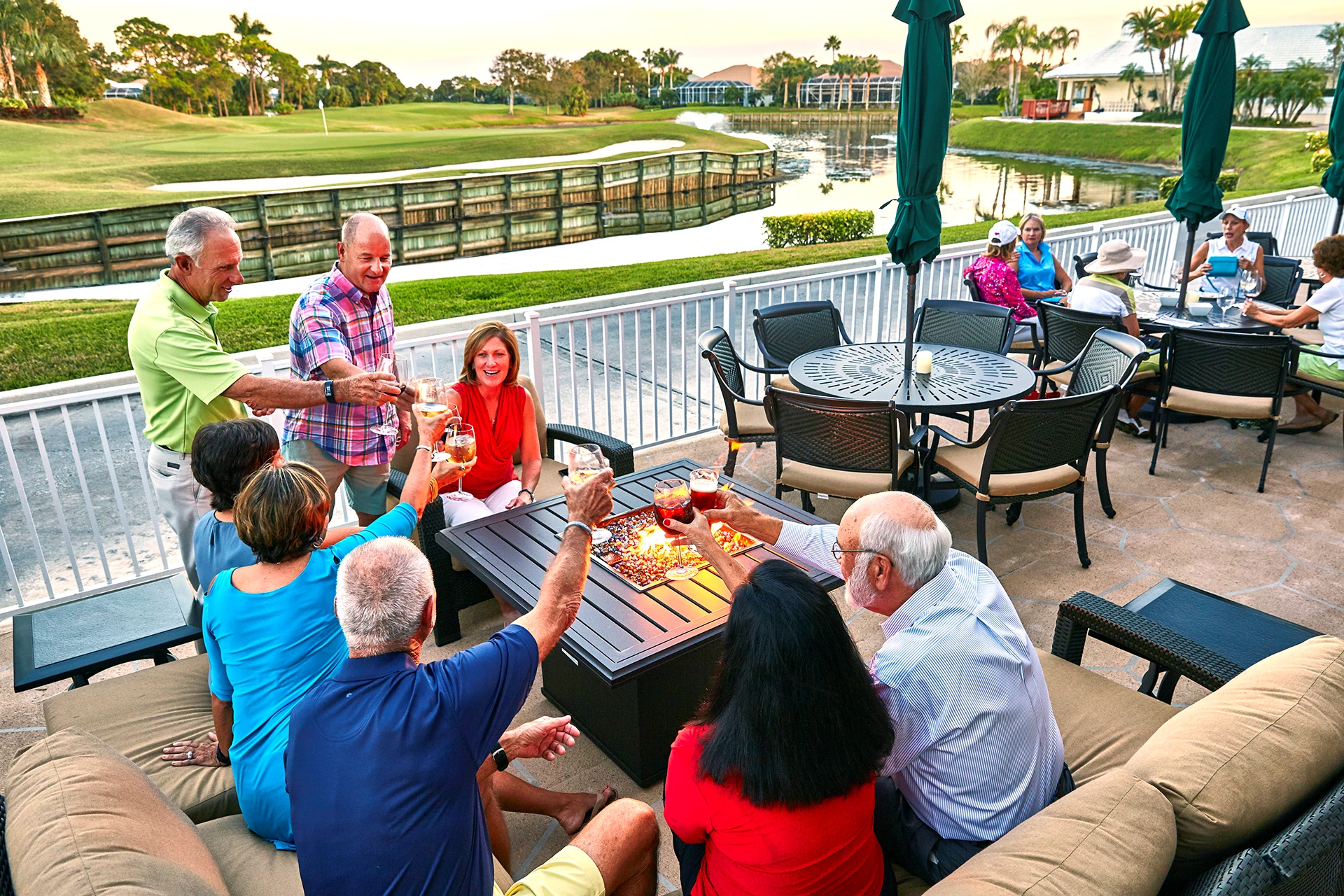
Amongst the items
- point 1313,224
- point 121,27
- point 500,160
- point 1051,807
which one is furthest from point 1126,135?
point 1051,807

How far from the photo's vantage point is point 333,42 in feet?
85.3

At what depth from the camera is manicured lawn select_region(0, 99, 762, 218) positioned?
20641mm

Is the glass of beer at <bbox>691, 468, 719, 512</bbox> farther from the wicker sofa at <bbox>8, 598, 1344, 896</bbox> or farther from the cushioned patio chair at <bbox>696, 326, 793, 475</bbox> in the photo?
the cushioned patio chair at <bbox>696, 326, 793, 475</bbox>

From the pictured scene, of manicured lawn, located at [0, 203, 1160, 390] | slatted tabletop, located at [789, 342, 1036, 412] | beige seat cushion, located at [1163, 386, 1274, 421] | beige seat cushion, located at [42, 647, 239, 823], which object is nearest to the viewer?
beige seat cushion, located at [42, 647, 239, 823]

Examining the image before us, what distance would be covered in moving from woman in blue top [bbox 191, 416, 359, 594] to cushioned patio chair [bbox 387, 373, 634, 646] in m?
0.87

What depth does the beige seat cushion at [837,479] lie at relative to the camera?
4230 mm

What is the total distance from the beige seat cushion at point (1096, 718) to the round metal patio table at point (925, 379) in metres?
1.84

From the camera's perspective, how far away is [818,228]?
23.9 metres

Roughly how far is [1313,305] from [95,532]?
23.9 feet

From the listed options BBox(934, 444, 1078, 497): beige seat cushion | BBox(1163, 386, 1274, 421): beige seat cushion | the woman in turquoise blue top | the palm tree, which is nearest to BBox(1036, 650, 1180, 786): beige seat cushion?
BBox(934, 444, 1078, 497): beige seat cushion

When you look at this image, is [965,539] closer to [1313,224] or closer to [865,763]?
[865,763]

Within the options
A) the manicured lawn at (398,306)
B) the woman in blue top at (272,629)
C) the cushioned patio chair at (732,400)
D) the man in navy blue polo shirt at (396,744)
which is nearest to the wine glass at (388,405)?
the woman in blue top at (272,629)

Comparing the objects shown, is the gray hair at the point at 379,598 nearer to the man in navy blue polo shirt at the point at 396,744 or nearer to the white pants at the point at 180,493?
the man in navy blue polo shirt at the point at 396,744

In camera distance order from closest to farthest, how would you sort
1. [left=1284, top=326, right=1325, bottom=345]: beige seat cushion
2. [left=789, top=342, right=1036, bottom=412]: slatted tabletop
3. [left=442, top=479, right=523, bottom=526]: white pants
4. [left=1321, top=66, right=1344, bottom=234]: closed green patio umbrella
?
1. [left=442, top=479, right=523, bottom=526]: white pants
2. [left=789, top=342, right=1036, bottom=412]: slatted tabletop
3. [left=1284, top=326, right=1325, bottom=345]: beige seat cushion
4. [left=1321, top=66, right=1344, bottom=234]: closed green patio umbrella
